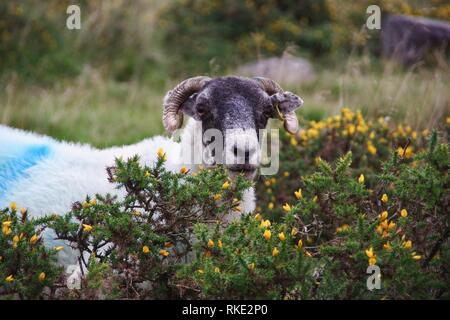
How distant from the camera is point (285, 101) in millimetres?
4656

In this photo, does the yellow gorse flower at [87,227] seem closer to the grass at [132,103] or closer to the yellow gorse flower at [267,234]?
the yellow gorse flower at [267,234]

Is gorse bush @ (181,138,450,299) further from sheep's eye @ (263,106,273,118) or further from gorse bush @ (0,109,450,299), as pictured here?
sheep's eye @ (263,106,273,118)

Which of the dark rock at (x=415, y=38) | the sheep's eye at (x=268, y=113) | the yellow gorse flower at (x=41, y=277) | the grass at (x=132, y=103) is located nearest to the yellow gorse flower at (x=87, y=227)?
the yellow gorse flower at (x=41, y=277)

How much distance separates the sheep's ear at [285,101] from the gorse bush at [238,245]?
1063mm

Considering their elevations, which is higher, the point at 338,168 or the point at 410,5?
the point at 410,5

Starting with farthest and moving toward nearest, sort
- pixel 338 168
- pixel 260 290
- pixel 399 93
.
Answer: pixel 399 93
pixel 338 168
pixel 260 290

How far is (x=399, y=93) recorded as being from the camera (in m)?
7.63

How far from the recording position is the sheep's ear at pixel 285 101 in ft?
15.0

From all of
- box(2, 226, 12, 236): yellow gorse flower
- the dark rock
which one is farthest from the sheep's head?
the dark rock

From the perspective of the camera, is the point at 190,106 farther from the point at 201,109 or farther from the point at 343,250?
the point at 343,250
